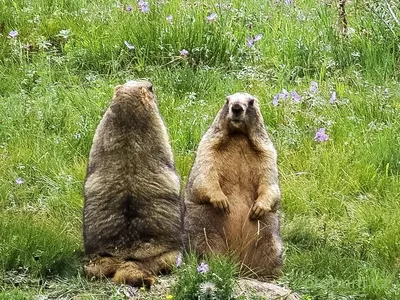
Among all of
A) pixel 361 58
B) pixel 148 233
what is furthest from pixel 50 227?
pixel 361 58

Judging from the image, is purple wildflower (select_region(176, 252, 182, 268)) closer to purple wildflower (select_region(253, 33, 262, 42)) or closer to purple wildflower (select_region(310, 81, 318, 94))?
purple wildflower (select_region(310, 81, 318, 94))

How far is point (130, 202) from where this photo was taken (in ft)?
17.1

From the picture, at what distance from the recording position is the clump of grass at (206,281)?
4.92 meters

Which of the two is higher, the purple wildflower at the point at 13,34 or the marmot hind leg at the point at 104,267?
the purple wildflower at the point at 13,34

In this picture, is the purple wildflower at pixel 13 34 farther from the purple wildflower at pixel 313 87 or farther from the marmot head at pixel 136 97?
the marmot head at pixel 136 97

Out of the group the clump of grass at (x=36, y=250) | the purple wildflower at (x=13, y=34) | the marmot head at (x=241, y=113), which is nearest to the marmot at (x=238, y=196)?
the marmot head at (x=241, y=113)

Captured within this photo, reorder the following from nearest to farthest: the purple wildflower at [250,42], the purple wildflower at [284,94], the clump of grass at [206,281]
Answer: the clump of grass at [206,281] → the purple wildflower at [284,94] → the purple wildflower at [250,42]

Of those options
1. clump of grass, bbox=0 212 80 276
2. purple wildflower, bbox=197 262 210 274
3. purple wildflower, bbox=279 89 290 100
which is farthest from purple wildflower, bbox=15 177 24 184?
purple wildflower, bbox=279 89 290 100

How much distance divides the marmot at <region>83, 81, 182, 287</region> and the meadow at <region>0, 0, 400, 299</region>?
19cm

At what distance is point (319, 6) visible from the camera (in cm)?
968

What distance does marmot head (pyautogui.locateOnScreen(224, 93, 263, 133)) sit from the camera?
5.59 metres

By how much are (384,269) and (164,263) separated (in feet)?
4.84

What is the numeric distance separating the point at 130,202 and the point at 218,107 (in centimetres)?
257

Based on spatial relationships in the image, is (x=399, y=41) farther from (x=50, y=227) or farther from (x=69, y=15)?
(x=50, y=227)
